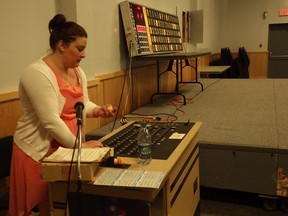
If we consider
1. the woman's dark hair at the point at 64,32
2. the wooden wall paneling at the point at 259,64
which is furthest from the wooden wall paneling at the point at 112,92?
the wooden wall paneling at the point at 259,64

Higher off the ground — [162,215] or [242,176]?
[162,215]

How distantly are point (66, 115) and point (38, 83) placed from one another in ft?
0.78

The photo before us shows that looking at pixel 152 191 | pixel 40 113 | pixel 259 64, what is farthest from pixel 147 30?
pixel 259 64

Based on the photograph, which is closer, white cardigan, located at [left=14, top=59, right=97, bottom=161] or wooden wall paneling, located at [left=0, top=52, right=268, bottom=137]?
white cardigan, located at [left=14, top=59, right=97, bottom=161]

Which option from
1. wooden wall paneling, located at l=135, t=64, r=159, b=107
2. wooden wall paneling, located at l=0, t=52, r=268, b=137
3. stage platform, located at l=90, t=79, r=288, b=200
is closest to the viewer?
wooden wall paneling, located at l=0, t=52, r=268, b=137

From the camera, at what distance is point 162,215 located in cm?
136

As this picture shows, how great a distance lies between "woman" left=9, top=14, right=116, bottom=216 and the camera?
137cm

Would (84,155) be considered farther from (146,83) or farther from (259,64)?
(259,64)

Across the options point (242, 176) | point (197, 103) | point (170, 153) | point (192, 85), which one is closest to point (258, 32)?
point (192, 85)

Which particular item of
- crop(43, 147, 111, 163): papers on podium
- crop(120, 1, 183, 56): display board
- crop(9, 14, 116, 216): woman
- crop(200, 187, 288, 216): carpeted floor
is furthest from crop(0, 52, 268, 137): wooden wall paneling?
crop(200, 187, 288, 216): carpeted floor

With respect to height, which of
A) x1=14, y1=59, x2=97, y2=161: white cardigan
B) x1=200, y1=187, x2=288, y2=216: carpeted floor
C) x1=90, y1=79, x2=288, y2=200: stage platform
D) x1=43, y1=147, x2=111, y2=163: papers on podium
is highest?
x1=14, y1=59, x2=97, y2=161: white cardigan

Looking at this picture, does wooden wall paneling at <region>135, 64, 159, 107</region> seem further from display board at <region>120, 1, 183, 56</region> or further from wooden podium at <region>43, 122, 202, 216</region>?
wooden podium at <region>43, 122, 202, 216</region>

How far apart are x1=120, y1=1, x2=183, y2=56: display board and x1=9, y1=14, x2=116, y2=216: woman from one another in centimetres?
154

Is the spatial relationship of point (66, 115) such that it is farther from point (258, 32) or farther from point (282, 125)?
point (258, 32)
